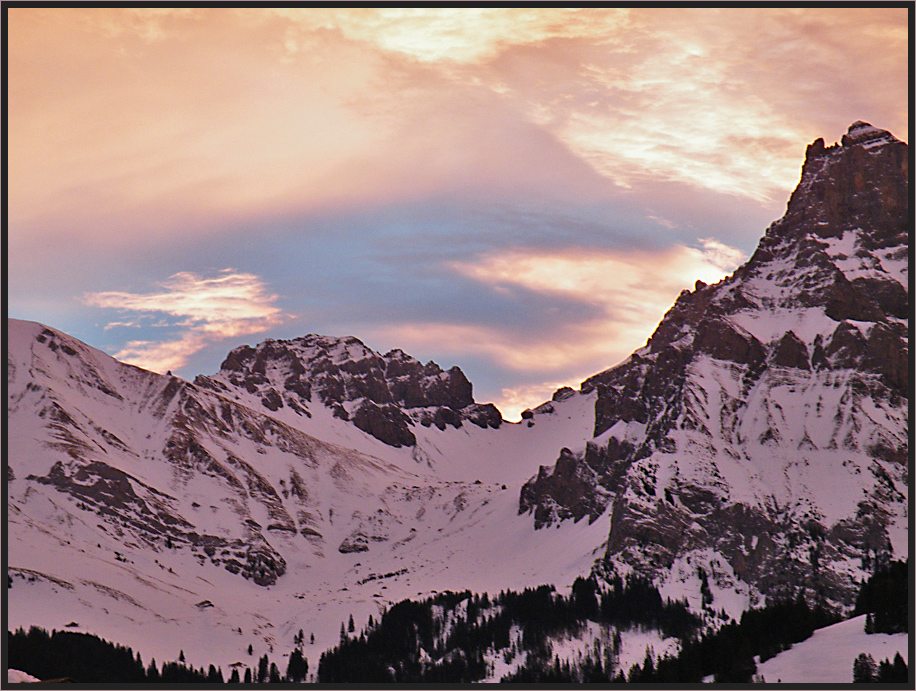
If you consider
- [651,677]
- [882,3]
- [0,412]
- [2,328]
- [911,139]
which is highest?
[882,3]

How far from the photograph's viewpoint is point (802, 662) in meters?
119

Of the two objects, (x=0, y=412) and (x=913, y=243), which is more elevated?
(x=913, y=243)

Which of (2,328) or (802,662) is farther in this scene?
(802,662)

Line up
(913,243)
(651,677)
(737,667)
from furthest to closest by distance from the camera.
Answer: (651,677) < (737,667) < (913,243)

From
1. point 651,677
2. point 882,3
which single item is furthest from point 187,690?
point 651,677

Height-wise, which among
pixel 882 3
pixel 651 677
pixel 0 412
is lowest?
→ pixel 651 677

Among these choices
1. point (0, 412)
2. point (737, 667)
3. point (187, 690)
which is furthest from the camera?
point (737, 667)

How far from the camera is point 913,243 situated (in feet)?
306

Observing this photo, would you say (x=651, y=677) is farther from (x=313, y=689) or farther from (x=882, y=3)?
(x=882, y=3)

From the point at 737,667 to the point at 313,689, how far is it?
A: 195 ft

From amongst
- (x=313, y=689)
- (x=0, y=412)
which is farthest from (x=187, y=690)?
(x=0, y=412)

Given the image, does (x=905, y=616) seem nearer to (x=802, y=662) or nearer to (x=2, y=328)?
(x=802, y=662)

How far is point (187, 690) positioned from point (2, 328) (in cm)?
3192

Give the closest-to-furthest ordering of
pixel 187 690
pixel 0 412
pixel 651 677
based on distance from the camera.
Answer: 1. pixel 187 690
2. pixel 0 412
3. pixel 651 677
